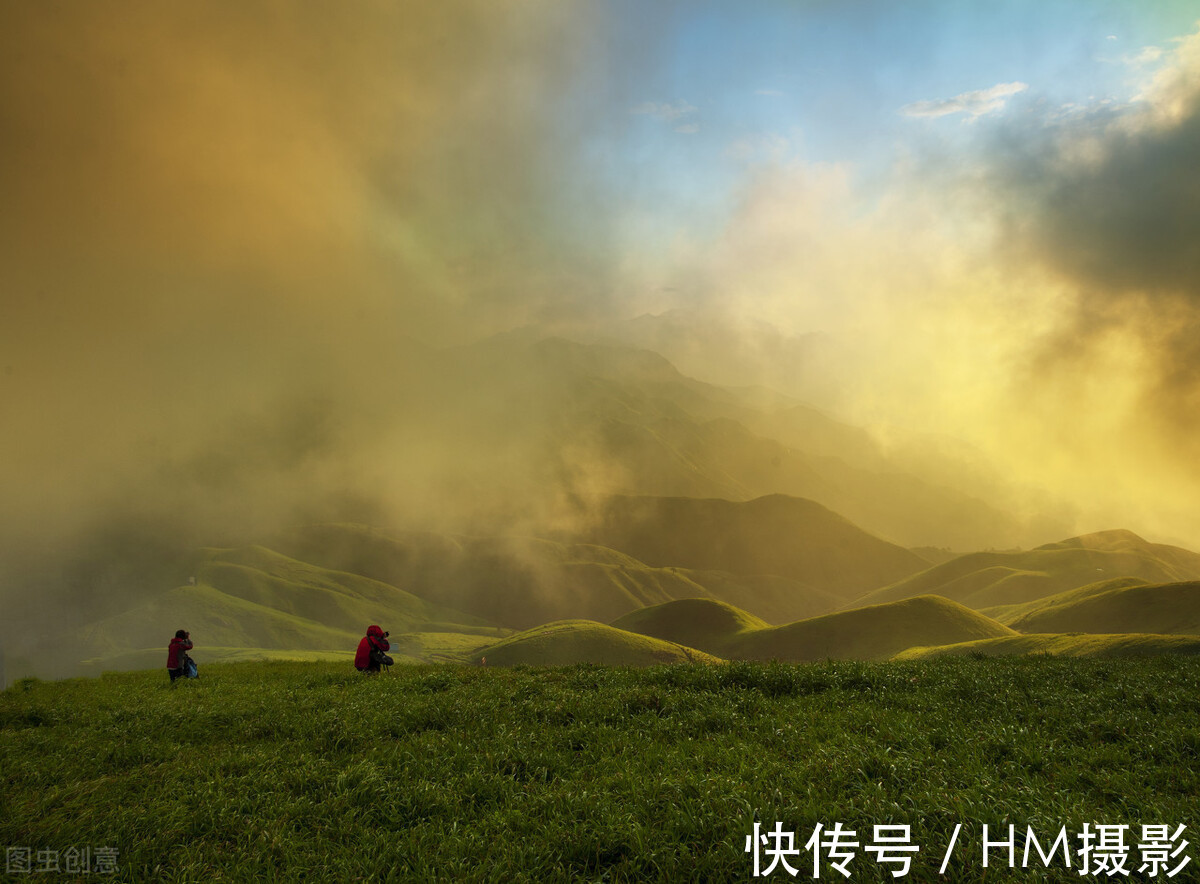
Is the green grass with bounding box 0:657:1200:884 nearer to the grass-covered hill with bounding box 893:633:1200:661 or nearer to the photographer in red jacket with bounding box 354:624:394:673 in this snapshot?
the photographer in red jacket with bounding box 354:624:394:673

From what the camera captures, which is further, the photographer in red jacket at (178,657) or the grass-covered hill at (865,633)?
the grass-covered hill at (865,633)

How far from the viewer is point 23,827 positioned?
28.9ft

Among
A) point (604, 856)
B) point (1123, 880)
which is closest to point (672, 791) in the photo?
point (604, 856)

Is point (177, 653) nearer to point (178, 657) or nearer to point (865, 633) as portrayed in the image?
point (178, 657)

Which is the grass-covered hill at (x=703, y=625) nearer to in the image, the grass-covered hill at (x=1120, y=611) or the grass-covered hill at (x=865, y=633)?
the grass-covered hill at (x=865, y=633)

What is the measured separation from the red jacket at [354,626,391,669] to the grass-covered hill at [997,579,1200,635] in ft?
392

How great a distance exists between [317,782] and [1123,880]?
1188 centimetres

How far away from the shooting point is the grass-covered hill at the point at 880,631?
5276 inches

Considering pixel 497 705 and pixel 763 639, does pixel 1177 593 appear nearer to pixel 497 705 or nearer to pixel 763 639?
pixel 763 639

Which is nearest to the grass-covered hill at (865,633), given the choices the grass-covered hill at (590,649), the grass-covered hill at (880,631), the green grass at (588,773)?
the grass-covered hill at (880,631)

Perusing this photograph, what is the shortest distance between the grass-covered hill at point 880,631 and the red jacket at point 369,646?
382 feet

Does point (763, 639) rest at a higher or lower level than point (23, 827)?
lower

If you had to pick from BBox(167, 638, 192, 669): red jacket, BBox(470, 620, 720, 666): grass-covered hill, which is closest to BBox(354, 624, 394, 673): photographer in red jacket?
BBox(167, 638, 192, 669): red jacket

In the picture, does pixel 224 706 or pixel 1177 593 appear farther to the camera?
pixel 1177 593
